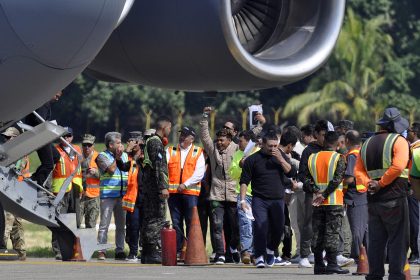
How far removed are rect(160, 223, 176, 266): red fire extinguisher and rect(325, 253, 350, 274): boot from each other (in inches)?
72.6

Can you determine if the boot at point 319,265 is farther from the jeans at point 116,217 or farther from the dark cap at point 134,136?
the dark cap at point 134,136

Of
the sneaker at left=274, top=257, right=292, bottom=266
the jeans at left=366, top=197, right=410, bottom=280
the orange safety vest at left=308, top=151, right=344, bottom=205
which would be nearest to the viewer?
the jeans at left=366, top=197, right=410, bottom=280

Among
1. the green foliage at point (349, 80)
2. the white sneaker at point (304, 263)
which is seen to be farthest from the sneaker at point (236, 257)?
the green foliage at point (349, 80)

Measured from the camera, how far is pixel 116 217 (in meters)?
16.8

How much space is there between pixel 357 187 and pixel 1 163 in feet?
16.1

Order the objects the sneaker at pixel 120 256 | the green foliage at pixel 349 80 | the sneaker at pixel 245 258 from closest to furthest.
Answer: the sneaker at pixel 245 258
the sneaker at pixel 120 256
the green foliage at pixel 349 80

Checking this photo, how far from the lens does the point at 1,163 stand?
35.7 feet

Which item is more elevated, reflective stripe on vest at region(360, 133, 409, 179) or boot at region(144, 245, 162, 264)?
reflective stripe on vest at region(360, 133, 409, 179)

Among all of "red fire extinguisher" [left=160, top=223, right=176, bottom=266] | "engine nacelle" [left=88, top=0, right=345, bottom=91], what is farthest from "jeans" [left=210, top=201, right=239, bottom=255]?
"engine nacelle" [left=88, top=0, right=345, bottom=91]

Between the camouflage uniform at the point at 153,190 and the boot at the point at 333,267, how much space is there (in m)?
2.13

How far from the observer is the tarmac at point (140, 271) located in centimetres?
1283

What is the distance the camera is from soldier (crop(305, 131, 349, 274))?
44.5ft

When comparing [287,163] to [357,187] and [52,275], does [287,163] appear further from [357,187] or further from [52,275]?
[52,275]

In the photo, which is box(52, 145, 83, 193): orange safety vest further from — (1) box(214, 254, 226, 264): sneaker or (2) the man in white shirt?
(1) box(214, 254, 226, 264): sneaker
